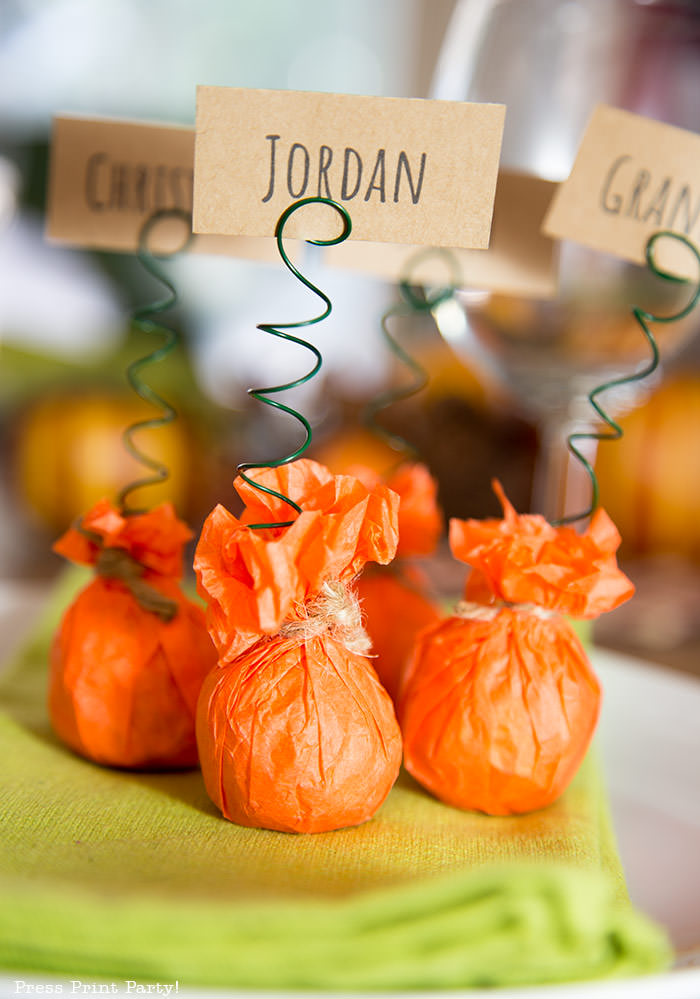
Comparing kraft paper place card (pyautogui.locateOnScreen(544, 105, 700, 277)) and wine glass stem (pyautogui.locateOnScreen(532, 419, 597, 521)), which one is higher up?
kraft paper place card (pyautogui.locateOnScreen(544, 105, 700, 277))

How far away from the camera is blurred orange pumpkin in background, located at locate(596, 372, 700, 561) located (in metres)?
1.21

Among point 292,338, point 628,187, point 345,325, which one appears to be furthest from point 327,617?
point 345,325

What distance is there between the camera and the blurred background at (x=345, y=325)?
834mm

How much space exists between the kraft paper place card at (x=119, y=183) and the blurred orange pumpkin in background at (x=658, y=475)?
0.76 m

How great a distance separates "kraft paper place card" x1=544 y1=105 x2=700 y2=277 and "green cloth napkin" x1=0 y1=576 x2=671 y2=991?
12.5 inches

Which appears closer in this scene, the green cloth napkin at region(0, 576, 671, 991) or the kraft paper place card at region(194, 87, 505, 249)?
the green cloth napkin at region(0, 576, 671, 991)

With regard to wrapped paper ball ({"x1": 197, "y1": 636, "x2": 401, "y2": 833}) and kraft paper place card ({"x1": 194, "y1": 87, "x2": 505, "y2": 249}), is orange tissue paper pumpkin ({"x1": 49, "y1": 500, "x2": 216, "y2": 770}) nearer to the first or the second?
wrapped paper ball ({"x1": 197, "y1": 636, "x2": 401, "y2": 833})

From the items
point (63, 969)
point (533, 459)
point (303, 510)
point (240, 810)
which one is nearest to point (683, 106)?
point (533, 459)

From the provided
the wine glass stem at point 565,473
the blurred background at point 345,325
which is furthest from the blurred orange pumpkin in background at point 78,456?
the wine glass stem at point 565,473

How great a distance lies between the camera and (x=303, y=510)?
1.49 ft

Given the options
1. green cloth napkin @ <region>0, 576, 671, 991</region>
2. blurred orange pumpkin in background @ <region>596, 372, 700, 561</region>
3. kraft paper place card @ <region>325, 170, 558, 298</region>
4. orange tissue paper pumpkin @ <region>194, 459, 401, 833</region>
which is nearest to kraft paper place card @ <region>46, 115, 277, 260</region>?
kraft paper place card @ <region>325, 170, 558, 298</region>

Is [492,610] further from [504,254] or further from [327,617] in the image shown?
[504,254]

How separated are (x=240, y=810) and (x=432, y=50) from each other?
5.17ft

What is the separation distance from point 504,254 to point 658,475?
653 millimetres
